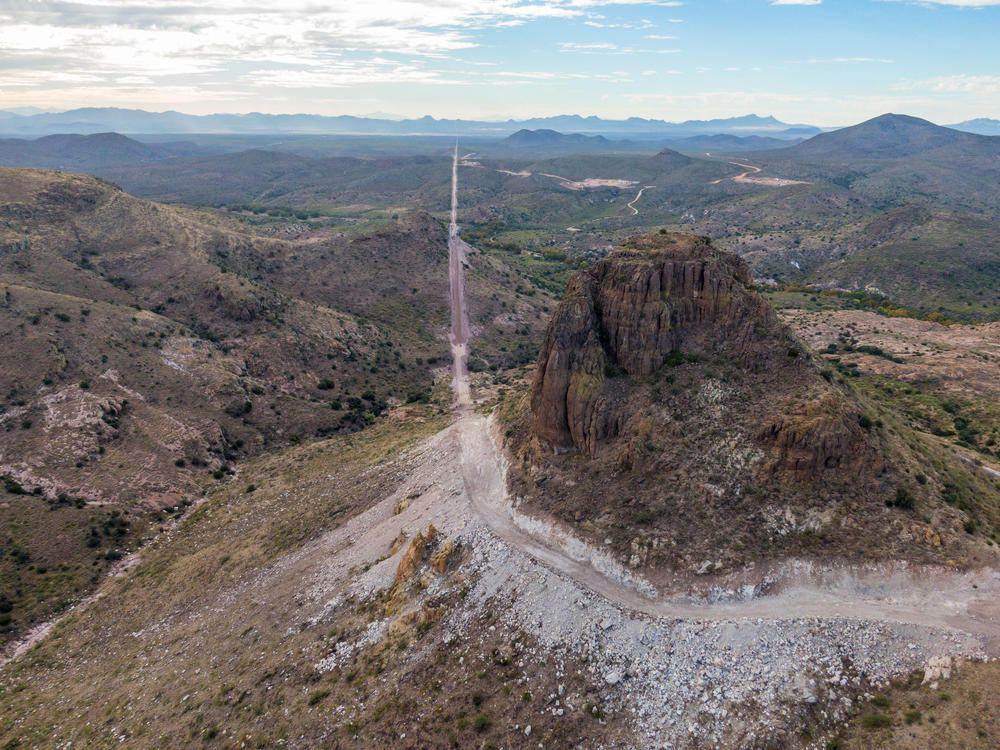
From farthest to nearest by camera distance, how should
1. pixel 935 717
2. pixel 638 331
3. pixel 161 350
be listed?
pixel 161 350 → pixel 638 331 → pixel 935 717

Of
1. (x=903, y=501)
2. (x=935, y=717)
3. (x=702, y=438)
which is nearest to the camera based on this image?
(x=935, y=717)

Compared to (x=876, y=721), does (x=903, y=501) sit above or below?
above

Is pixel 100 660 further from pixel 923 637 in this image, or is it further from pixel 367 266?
pixel 367 266

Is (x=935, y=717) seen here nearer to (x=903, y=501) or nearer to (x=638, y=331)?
(x=903, y=501)

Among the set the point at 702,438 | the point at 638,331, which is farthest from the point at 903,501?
the point at 638,331

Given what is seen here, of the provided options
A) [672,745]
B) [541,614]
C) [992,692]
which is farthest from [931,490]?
[541,614]

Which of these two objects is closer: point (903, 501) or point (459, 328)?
point (903, 501)

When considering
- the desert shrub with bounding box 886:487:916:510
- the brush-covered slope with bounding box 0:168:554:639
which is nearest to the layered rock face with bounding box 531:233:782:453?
the desert shrub with bounding box 886:487:916:510
